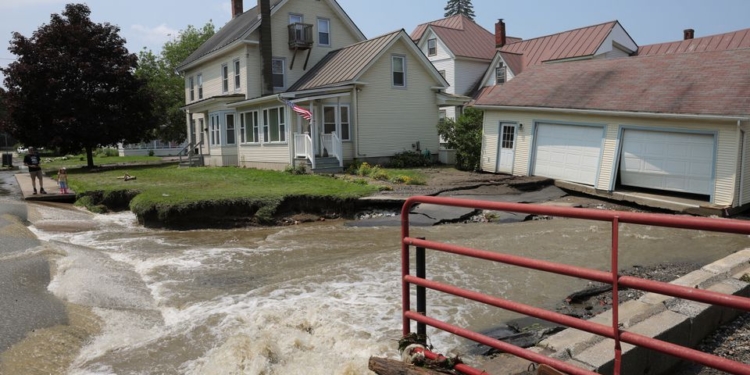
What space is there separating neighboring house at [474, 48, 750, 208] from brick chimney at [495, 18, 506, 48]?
19085 mm

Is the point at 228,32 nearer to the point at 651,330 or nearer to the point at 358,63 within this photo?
the point at 358,63

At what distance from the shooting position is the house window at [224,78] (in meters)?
30.6

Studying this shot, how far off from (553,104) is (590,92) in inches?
50.6

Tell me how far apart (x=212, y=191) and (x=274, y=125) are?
9662 millimetres

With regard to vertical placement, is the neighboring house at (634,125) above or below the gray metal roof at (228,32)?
below

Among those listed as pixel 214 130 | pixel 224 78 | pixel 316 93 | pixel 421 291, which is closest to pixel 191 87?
pixel 224 78

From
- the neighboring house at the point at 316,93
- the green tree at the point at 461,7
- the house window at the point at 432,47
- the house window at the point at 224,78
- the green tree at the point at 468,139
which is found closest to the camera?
the green tree at the point at 468,139

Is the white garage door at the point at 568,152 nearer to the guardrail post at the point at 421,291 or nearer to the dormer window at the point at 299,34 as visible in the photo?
the dormer window at the point at 299,34

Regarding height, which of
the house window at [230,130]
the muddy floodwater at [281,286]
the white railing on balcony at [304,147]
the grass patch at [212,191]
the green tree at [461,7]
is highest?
the green tree at [461,7]

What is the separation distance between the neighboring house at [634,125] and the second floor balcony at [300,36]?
10.9 metres

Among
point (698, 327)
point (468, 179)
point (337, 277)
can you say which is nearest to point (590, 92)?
point (468, 179)

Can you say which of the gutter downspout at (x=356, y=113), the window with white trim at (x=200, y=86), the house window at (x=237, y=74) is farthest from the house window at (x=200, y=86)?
the gutter downspout at (x=356, y=113)

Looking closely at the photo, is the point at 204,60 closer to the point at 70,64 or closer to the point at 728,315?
the point at 70,64

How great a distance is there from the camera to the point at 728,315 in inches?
212
